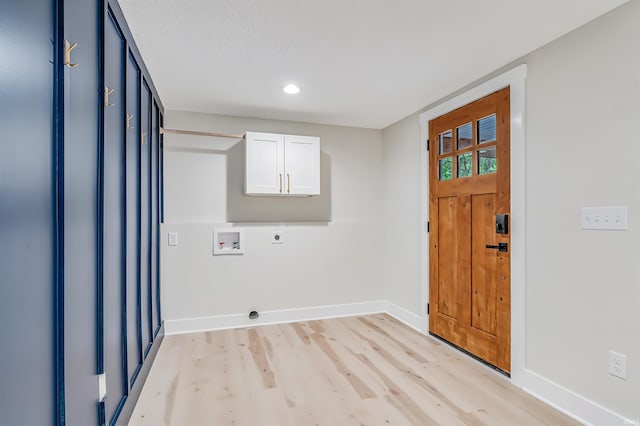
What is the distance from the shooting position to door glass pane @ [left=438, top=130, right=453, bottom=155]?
3.19 meters

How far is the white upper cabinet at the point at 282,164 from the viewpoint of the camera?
11.8 feet

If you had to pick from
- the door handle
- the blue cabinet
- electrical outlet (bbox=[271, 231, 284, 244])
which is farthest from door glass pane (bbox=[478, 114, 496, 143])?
the blue cabinet

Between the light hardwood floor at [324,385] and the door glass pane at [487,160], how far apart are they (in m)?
1.57

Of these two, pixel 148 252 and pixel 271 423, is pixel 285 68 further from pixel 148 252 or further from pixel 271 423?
pixel 271 423

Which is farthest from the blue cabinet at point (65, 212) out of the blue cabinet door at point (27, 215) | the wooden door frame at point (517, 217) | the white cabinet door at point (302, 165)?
the wooden door frame at point (517, 217)

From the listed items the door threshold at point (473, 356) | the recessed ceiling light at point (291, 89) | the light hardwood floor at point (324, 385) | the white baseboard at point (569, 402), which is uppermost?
the recessed ceiling light at point (291, 89)

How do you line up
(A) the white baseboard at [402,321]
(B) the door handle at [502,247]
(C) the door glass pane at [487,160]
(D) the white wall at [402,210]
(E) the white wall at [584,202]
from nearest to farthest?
1. (E) the white wall at [584,202]
2. (A) the white baseboard at [402,321]
3. (B) the door handle at [502,247]
4. (C) the door glass pane at [487,160]
5. (D) the white wall at [402,210]

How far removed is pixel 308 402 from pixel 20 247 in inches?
74.9

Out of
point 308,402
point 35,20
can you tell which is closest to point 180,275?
point 308,402

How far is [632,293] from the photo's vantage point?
1.80 m

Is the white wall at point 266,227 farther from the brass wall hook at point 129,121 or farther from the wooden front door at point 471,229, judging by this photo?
the brass wall hook at point 129,121

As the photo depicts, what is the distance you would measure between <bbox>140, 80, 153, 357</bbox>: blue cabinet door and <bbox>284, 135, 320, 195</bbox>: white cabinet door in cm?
140

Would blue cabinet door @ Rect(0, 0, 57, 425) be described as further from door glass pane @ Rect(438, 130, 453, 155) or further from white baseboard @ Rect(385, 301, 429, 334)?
white baseboard @ Rect(385, 301, 429, 334)

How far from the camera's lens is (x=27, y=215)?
0.96m
